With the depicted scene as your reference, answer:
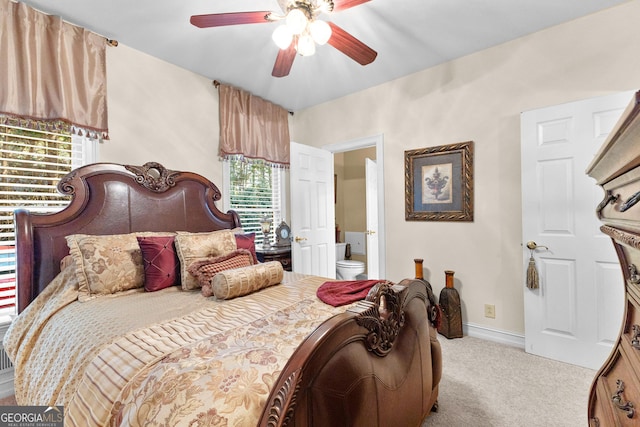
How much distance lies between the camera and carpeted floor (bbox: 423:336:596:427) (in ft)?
5.54

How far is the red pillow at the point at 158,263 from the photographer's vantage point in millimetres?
1962

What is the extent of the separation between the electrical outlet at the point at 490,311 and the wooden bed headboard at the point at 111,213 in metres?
2.64

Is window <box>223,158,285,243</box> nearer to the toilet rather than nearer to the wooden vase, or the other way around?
the toilet

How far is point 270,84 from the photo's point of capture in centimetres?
335

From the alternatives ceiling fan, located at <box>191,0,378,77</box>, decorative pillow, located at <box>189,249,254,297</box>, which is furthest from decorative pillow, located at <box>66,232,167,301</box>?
ceiling fan, located at <box>191,0,378,77</box>

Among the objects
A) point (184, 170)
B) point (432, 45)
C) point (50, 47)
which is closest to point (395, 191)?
point (432, 45)

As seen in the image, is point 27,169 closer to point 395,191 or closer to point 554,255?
point 395,191

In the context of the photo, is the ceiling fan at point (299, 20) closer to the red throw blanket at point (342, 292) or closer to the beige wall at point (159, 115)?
the beige wall at point (159, 115)

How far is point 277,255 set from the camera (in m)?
3.35

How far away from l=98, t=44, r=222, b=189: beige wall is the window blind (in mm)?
295

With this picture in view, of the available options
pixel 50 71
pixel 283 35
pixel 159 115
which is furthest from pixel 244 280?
pixel 50 71

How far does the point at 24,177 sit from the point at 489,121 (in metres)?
3.86

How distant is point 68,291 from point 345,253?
408cm

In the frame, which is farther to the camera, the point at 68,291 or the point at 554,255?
the point at 554,255
